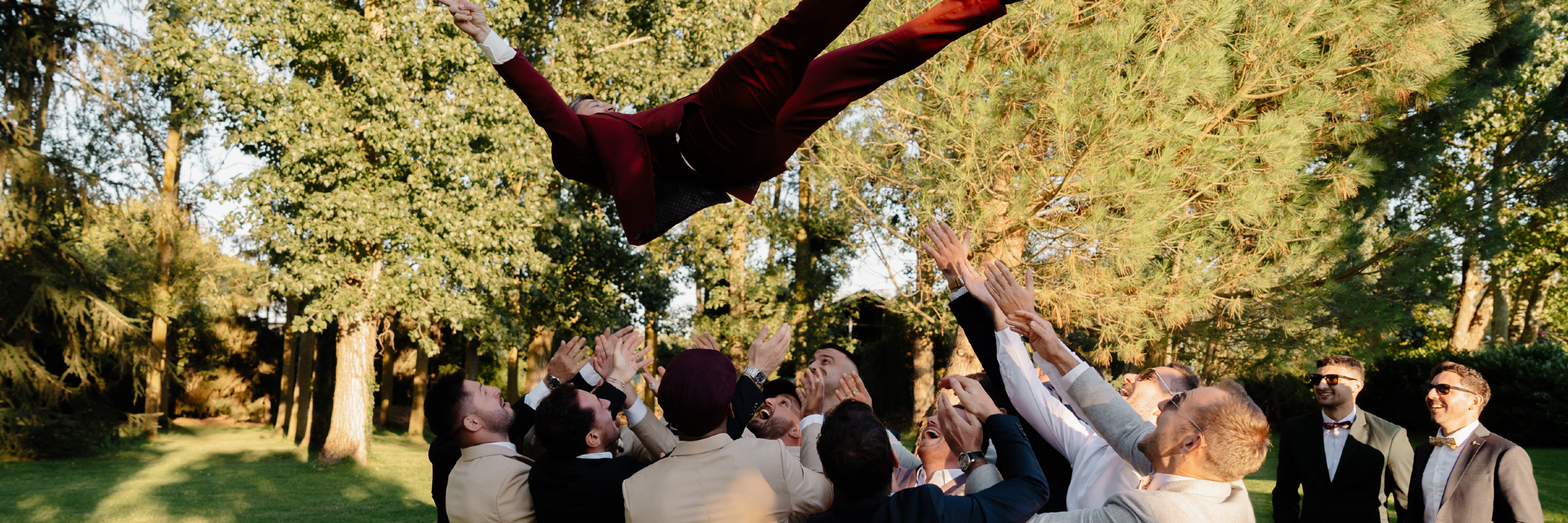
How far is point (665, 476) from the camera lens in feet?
8.09

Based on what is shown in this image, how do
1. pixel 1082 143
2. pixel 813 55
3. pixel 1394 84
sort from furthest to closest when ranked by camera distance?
pixel 1394 84 < pixel 1082 143 < pixel 813 55

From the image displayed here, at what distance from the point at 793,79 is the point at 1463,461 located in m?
3.24

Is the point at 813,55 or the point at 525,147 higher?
the point at 525,147

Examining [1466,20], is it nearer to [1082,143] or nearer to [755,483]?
[1082,143]

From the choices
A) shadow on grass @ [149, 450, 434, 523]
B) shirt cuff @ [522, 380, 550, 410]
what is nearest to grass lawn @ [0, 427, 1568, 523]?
shadow on grass @ [149, 450, 434, 523]

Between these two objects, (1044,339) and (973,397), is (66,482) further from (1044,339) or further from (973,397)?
(1044,339)

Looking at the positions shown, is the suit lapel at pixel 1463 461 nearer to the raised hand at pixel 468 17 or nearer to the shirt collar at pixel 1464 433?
the shirt collar at pixel 1464 433

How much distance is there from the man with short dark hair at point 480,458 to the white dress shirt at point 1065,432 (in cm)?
156

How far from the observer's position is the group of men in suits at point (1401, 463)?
3.68m

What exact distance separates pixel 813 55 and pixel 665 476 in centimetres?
125

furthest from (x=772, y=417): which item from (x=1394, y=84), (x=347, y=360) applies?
(x=347, y=360)

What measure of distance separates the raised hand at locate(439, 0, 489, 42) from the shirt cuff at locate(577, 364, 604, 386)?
118 centimetres

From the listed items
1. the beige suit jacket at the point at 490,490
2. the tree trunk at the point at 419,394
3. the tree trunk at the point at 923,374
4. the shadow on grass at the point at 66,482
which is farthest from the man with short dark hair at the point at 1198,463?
the tree trunk at the point at 419,394

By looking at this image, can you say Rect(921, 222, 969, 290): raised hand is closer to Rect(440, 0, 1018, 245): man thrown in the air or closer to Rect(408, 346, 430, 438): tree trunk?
Rect(440, 0, 1018, 245): man thrown in the air
